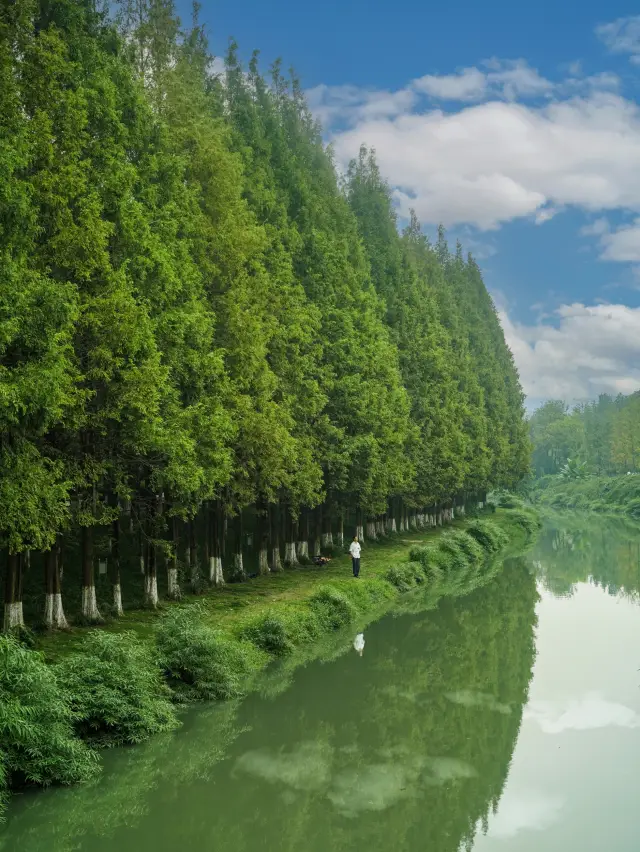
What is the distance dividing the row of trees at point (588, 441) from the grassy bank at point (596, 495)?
251 inches

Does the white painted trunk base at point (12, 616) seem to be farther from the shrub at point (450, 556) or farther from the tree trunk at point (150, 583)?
the shrub at point (450, 556)

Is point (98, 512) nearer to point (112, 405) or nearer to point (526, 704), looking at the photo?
point (112, 405)

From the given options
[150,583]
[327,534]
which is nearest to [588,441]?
[327,534]

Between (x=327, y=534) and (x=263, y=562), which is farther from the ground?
(x=327, y=534)

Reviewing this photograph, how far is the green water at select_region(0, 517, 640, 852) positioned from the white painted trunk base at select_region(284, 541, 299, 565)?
969cm

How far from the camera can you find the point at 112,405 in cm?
1873

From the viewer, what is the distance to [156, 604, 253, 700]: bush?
52.8 ft

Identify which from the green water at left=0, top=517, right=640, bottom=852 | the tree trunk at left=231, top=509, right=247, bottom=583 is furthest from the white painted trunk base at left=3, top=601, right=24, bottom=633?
the tree trunk at left=231, top=509, right=247, bottom=583

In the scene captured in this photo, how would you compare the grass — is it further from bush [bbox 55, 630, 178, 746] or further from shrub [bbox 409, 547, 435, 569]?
bush [bbox 55, 630, 178, 746]

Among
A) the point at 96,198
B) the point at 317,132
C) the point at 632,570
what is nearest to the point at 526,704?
the point at 96,198

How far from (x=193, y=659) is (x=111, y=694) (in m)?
3.04

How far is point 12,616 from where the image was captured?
16.5m

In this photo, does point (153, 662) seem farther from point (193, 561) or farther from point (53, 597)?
point (193, 561)

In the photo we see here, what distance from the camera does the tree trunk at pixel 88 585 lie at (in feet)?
61.6
